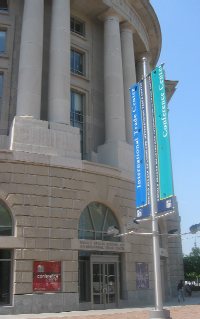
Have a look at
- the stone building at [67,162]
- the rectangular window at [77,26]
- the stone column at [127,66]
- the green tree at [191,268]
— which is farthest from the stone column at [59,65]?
the green tree at [191,268]

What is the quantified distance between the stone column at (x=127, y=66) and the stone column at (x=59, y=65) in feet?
20.7

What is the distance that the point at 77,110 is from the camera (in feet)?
102

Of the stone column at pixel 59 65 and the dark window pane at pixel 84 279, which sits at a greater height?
the stone column at pixel 59 65

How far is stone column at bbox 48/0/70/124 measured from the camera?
2734 centimetres

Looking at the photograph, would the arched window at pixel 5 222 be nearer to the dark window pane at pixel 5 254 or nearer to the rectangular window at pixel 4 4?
the dark window pane at pixel 5 254

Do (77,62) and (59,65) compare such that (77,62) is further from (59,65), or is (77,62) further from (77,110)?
(59,65)

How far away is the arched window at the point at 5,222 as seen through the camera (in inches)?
909

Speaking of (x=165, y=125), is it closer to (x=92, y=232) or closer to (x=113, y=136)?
(x=92, y=232)

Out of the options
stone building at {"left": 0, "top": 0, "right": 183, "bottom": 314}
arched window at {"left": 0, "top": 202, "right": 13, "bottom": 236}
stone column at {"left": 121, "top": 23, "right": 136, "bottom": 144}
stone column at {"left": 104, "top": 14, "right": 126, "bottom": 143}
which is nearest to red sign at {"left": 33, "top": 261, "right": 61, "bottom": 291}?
stone building at {"left": 0, "top": 0, "right": 183, "bottom": 314}

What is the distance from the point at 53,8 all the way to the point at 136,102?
14.1 m

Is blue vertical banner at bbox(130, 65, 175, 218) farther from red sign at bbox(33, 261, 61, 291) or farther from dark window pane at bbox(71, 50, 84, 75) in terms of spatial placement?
dark window pane at bbox(71, 50, 84, 75)

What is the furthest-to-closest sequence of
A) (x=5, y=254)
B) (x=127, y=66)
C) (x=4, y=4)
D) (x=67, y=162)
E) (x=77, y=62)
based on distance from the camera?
(x=127, y=66), (x=77, y=62), (x=4, y=4), (x=67, y=162), (x=5, y=254)

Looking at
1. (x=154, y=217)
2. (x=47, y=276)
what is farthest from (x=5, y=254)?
(x=154, y=217)

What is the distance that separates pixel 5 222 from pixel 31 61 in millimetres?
10227
